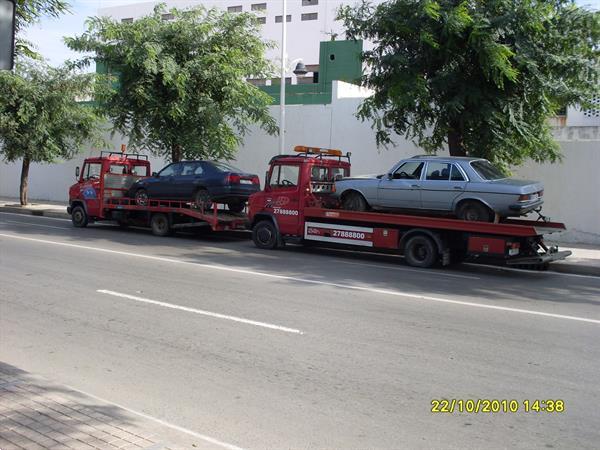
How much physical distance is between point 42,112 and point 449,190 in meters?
18.1

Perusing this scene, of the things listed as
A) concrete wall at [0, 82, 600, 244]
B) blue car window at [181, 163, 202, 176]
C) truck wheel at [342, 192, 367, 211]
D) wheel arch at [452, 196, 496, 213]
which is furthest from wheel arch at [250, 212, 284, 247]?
concrete wall at [0, 82, 600, 244]

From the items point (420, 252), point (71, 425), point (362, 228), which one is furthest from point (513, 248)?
point (71, 425)

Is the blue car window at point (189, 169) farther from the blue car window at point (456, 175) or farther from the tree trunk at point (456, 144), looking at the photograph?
the blue car window at point (456, 175)

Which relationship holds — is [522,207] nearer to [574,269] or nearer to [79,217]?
[574,269]

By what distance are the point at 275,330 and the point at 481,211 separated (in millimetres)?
6765

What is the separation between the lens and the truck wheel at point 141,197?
1842 cm

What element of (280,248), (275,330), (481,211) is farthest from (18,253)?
(481,211)

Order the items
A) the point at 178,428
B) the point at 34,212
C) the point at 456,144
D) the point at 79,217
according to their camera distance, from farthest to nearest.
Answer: the point at 34,212 → the point at 79,217 → the point at 456,144 → the point at 178,428

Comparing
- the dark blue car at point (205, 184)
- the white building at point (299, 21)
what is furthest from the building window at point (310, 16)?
the dark blue car at point (205, 184)

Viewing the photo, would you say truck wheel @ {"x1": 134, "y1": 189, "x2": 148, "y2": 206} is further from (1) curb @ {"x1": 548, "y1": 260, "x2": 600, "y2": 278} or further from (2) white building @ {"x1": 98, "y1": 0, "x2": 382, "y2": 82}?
(2) white building @ {"x1": 98, "y1": 0, "x2": 382, "y2": 82}

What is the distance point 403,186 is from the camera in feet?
44.4

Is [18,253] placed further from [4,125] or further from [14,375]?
[4,125]

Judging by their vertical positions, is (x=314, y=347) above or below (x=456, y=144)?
below
